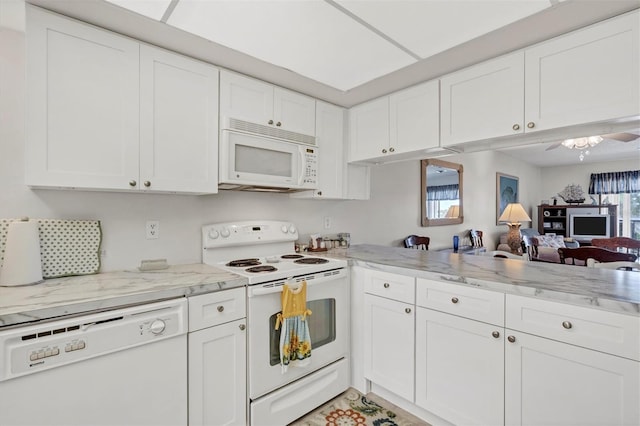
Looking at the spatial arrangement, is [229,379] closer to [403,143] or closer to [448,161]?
[403,143]

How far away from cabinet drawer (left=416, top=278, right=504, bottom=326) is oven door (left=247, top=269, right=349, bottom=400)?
57 cm

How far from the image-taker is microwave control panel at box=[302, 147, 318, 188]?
2289 millimetres

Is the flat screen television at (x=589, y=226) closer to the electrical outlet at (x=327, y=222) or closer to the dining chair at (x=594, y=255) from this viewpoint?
the dining chair at (x=594, y=255)

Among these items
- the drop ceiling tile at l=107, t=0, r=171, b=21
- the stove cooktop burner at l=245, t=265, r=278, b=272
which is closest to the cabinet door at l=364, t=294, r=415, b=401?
the stove cooktop burner at l=245, t=265, r=278, b=272

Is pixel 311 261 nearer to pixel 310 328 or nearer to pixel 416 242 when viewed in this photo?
pixel 310 328

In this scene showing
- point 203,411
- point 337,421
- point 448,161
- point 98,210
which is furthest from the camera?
point 448,161

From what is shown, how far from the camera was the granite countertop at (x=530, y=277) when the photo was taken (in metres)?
1.23

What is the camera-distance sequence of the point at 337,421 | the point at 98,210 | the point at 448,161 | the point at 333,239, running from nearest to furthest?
the point at 98,210 → the point at 337,421 → the point at 333,239 → the point at 448,161

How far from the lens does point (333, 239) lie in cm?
283

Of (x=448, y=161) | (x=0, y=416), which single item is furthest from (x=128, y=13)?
(x=448, y=161)

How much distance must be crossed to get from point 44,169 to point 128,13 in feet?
2.69

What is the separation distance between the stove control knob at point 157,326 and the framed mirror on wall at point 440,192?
3.17m

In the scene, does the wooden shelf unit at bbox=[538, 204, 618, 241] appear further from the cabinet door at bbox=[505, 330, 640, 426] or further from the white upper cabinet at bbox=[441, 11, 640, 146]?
the cabinet door at bbox=[505, 330, 640, 426]

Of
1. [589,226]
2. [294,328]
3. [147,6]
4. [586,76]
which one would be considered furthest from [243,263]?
[589,226]
